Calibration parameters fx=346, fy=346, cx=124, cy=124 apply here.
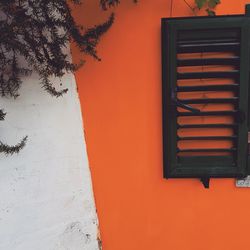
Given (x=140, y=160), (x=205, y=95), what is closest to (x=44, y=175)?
(x=140, y=160)

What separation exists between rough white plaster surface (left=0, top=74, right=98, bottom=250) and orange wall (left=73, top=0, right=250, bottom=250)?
0.09 metres

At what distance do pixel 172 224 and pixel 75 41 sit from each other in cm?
122

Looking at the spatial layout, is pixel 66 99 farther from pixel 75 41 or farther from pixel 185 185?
pixel 185 185

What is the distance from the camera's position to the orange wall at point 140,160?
1.91 m

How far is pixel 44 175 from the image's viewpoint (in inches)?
79.1

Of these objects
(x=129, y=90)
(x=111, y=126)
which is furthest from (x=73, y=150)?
(x=129, y=90)

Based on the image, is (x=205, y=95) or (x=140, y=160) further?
(x=140, y=160)

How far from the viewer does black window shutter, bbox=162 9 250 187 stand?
1814 millimetres

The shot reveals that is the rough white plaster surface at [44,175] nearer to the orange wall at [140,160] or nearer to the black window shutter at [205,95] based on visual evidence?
the orange wall at [140,160]

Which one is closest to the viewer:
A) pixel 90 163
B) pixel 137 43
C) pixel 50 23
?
pixel 50 23

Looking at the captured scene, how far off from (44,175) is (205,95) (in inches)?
40.5

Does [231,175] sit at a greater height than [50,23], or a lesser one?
lesser

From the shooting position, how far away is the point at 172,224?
2.12 meters

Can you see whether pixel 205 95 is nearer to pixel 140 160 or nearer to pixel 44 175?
pixel 140 160
